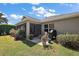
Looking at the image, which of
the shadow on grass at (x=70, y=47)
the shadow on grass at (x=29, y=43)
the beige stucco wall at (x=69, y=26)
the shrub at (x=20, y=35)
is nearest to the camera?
the shadow on grass at (x=70, y=47)

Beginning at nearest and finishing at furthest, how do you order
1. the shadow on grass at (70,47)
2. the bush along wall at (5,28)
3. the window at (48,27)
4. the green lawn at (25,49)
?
the green lawn at (25,49) < the shadow on grass at (70,47) < the bush along wall at (5,28) < the window at (48,27)

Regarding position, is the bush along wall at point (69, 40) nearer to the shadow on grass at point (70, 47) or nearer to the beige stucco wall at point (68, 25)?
the shadow on grass at point (70, 47)

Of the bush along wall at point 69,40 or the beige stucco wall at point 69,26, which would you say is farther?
the beige stucco wall at point 69,26

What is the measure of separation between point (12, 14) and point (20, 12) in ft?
1.54

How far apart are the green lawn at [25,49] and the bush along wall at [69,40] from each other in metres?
0.35

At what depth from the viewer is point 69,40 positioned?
38.2ft

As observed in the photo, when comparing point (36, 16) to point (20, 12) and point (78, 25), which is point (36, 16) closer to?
point (20, 12)

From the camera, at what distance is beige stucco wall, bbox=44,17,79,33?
39.1 feet

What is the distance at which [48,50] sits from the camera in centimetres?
1134

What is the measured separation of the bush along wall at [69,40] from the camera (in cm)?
1147

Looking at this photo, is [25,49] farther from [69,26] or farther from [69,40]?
[69,26]

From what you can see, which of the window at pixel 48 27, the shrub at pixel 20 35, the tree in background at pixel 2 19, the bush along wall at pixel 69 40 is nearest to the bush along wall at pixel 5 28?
the tree in background at pixel 2 19

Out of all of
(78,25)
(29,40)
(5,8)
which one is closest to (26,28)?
(29,40)

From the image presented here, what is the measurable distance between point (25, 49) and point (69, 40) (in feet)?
8.29
